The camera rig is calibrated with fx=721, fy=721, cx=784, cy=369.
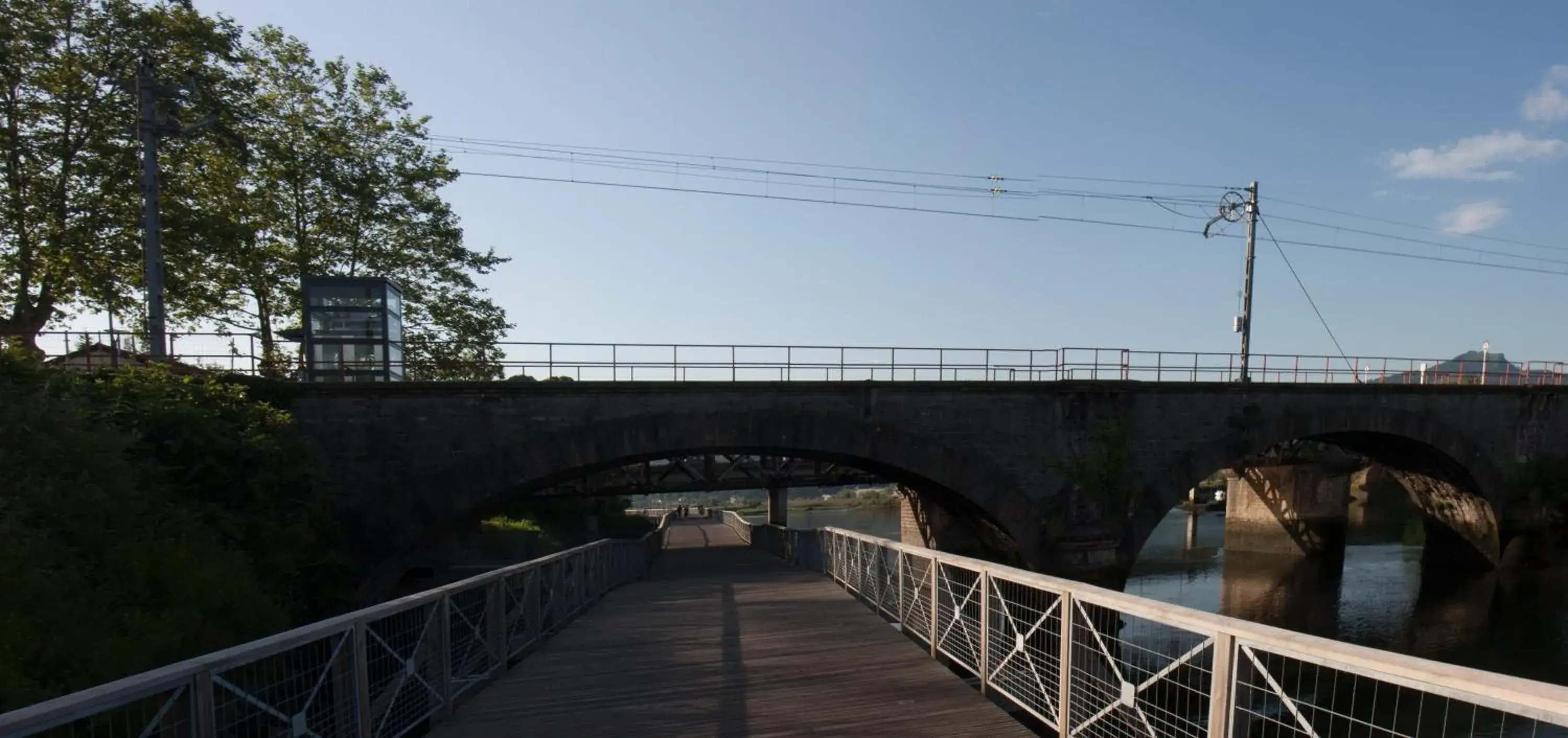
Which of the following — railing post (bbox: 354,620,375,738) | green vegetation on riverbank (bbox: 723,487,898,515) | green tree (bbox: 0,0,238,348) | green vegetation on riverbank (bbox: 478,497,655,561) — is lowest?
green vegetation on riverbank (bbox: 723,487,898,515)

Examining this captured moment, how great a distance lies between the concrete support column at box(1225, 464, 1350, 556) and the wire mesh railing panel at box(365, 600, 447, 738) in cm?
3385

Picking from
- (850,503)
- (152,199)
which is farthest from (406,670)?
(850,503)

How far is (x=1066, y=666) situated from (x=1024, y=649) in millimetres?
496

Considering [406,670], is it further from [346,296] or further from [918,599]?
[346,296]

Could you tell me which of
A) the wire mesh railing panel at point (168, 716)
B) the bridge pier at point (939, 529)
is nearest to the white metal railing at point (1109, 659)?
the wire mesh railing panel at point (168, 716)

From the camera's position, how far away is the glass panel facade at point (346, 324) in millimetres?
14828

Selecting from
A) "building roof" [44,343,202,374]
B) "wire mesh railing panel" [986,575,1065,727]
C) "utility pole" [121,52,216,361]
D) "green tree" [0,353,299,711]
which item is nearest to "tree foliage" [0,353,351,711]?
"green tree" [0,353,299,711]

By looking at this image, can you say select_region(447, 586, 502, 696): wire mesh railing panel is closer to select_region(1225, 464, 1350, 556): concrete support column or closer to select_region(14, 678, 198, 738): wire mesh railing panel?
select_region(14, 678, 198, 738): wire mesh railing panel

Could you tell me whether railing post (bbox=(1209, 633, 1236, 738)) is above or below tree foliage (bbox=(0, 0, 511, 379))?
below

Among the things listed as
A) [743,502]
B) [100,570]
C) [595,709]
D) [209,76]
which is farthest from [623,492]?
[743,502]

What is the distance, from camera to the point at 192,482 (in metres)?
10.0

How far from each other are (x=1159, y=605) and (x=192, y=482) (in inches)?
471

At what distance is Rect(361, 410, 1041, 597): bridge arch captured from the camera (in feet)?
45.9

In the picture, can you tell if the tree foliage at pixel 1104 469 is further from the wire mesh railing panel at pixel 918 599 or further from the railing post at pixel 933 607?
the railing post at pixel 933 607
